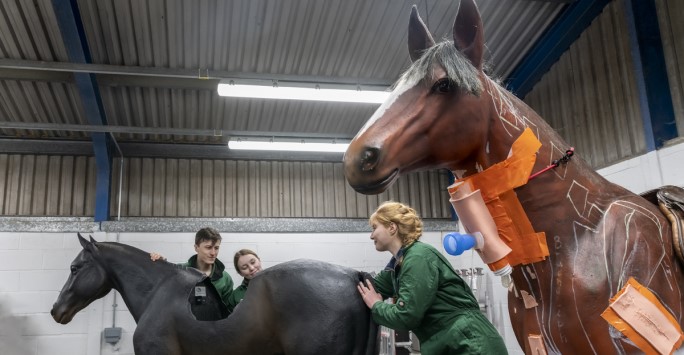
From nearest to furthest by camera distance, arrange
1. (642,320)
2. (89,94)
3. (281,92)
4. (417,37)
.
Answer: (642,320) < (417,37) < (281,92) < (89,94)

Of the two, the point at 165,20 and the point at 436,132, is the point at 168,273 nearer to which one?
the point at 436,132

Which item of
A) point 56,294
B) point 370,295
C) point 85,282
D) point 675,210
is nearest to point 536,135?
point 675,210

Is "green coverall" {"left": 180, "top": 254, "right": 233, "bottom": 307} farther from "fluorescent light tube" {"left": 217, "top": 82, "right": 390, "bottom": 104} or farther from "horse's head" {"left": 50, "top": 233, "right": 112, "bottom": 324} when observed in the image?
"fluorescent light tube" {"left": 217, "top": 82, "right": 390, "bottom": 104}

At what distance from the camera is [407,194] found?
8797mm

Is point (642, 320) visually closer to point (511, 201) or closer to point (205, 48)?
point (511, 201)

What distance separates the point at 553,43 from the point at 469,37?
18.5 feet

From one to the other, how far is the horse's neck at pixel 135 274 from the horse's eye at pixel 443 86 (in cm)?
255

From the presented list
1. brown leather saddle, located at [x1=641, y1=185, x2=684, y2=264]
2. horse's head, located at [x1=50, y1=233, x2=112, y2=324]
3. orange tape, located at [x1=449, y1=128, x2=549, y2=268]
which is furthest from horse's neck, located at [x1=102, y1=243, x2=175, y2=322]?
brown leather saddle, located at [x1=641, y1=185, x2=684, y2=264]

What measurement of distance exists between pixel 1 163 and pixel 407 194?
6604 mm

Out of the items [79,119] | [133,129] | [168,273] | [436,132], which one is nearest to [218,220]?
[133,129]

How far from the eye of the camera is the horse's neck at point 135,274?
3.08 meters

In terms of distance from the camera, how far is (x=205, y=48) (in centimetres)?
588

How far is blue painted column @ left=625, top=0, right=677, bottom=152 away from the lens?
14.2 feet

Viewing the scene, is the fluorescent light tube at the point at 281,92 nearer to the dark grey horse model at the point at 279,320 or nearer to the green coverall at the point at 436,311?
the dark grey horse model at the point at 279,320
